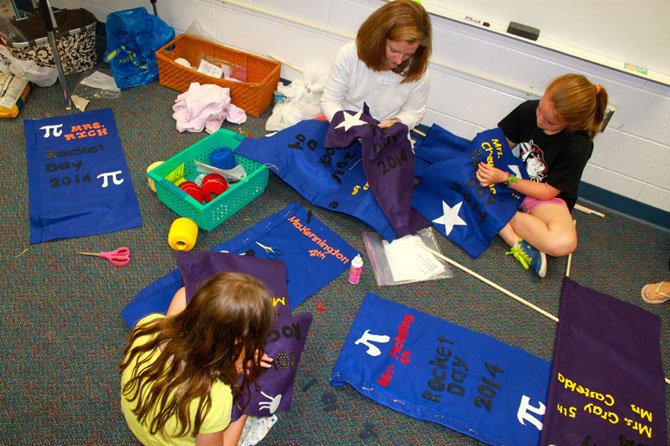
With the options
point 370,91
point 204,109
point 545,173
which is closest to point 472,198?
point 545,173

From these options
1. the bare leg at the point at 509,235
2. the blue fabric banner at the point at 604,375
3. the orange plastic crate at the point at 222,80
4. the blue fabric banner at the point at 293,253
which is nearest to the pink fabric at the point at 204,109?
the orange plastic crate at the point at 222,80

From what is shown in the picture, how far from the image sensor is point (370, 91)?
2043 millimetres

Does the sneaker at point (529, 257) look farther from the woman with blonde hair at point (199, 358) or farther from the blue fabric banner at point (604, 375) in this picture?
the woman with blonde hair at point (199, 358)

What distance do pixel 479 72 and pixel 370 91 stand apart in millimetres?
566

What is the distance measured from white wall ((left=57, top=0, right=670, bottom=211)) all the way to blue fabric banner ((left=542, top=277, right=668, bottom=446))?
72 cm

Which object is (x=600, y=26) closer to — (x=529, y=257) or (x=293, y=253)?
(x=529, y=257)

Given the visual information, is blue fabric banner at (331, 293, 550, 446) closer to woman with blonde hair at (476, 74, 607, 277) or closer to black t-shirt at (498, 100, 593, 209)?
woman with blonde hair at (476, 74, 607, 277)

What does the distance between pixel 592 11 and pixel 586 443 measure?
1647 millimetres

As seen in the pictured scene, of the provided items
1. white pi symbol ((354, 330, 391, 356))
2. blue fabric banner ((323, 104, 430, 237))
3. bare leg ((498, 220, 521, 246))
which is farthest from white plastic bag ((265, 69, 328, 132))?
white pi symbol ((354, 330, 391, 356))

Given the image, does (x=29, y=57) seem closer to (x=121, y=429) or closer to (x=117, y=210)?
(x=117, y=210)

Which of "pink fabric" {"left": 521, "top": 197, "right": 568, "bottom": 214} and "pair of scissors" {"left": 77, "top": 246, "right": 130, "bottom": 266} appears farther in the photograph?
"pink fabric" {"left": 521, "top": 197, "right": 568, "bottom": 214}

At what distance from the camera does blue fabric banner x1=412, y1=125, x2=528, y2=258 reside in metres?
1.98

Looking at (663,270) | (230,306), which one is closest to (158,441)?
(230,306)

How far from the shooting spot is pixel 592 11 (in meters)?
1.92
